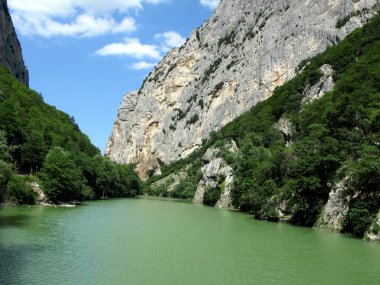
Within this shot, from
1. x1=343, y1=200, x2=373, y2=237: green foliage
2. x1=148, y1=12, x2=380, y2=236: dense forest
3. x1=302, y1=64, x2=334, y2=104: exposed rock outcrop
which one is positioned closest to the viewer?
x1=343, y1=200, x2=373, y2=237: green foliage

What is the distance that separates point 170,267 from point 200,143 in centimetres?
13035

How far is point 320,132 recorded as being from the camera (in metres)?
42.8

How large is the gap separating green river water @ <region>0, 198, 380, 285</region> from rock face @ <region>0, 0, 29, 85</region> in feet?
298

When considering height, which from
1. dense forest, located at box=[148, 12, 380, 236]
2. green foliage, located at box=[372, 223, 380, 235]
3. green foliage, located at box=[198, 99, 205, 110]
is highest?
green foliage, located at box=[198, 99, 205, 110]

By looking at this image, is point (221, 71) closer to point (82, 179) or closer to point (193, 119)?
point (193, 119)

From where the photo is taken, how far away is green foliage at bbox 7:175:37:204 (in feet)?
168

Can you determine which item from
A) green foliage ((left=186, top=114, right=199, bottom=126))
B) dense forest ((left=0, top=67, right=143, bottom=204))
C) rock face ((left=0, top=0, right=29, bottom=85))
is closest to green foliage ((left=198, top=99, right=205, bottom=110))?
green foliage ((left=186, top=114, right=199, bottom=126))

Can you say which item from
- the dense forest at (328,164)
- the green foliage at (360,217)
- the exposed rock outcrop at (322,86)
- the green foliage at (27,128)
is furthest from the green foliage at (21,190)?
the exposed rock outcrop at (322,86)

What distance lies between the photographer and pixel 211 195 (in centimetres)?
7838

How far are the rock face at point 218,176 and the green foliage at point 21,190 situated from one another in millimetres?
30189

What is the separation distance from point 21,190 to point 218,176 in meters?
37.1

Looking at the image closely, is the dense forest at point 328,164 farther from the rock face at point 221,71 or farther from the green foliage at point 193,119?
the green foliage at point 193,119

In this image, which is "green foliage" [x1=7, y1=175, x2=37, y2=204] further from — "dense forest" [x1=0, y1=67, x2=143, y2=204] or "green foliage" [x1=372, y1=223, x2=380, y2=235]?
"green foliage" [x1=372, y1=223, x2=380, y2=235]

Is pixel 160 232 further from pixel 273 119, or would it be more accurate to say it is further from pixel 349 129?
pixel 273 119
